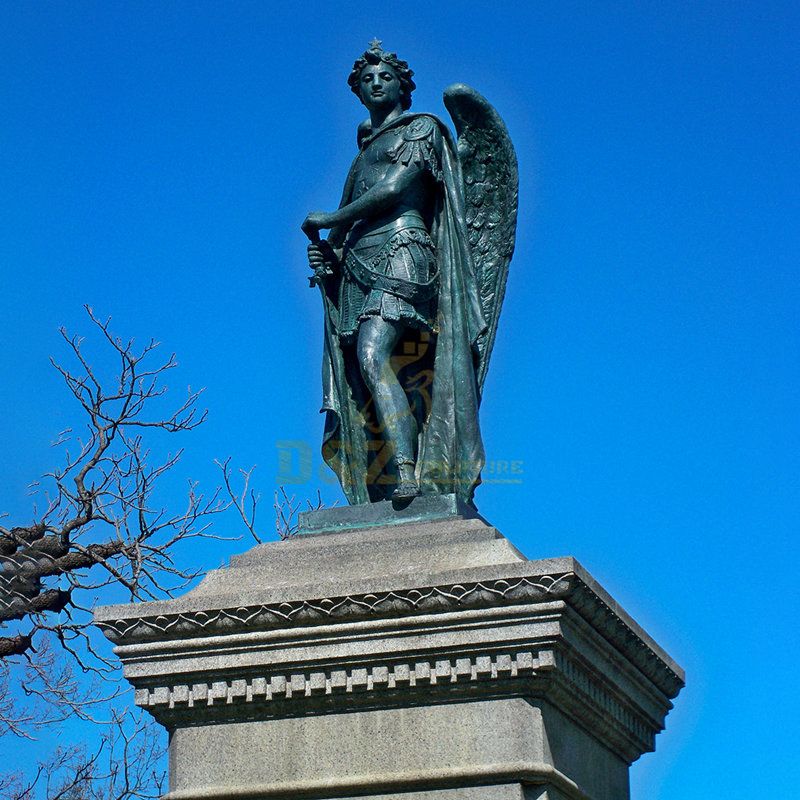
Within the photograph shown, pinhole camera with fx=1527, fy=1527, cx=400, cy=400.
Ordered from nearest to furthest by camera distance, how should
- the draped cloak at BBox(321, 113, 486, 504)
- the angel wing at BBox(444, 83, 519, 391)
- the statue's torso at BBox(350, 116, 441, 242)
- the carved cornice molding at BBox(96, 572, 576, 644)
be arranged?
1. the carved cornice molding at BBox(96, 572, 576, 644)
2. the draped cloak at BBox(321, 113, 486, 504)
3. the statue's torso at BBox(350, 116, 441, 242)
4. the angel wing at BBox(444, 83, 519, 391)

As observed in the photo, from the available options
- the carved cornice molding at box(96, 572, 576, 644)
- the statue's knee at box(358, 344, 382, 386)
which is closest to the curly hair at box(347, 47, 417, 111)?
the statue's knee at box(358, 344, 382, 386)

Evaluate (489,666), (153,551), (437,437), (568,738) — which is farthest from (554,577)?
(153,551)

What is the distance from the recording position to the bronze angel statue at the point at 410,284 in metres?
7.30

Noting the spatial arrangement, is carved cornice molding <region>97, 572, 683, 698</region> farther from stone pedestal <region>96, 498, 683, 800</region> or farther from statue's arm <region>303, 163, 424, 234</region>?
statue's arm <region>303, 163, 424, 234</region>

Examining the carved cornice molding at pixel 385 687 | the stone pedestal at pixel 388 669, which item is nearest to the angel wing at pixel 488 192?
the stone pedestal at pixel 388 669

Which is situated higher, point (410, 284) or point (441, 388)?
point (410, 284)

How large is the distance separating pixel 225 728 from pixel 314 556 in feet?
2.74

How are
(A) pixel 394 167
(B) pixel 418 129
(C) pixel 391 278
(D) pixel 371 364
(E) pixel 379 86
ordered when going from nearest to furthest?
(D) pixel 371 364 → (C) pixel 391 278 → (A) pixel 394 167 → (B) pixel 418 129 → (E) pixel 379 86

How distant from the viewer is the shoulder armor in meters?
7.66

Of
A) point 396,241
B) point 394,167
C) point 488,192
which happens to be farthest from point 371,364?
point 488,192

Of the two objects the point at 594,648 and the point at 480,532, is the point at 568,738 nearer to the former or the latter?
the point at 594,648

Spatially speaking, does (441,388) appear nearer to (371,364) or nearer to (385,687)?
(371,364)

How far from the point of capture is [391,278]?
7402mm

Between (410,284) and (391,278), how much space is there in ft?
0.32
